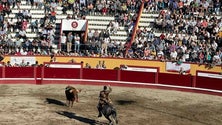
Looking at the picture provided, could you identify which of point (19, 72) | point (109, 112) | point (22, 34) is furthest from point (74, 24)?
point (109, 112)

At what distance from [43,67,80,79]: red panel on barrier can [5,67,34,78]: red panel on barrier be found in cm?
79

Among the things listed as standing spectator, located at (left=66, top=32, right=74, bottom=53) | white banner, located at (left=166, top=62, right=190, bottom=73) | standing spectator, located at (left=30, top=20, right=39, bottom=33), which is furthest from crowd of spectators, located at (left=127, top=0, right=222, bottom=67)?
standing spectator, located at (left=30, top=20, right=39, bottom=33)

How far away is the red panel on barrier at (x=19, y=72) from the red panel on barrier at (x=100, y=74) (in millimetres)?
2845

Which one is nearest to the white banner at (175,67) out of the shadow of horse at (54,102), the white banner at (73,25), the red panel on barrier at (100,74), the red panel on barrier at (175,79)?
the red panel on barrier at (175,79)

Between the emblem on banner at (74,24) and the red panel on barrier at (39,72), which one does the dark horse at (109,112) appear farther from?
the emblem on banner at (74,24)

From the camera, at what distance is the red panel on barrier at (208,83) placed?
25.7m

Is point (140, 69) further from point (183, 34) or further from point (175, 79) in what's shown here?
point (183, 34)

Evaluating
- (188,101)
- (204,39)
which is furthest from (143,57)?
(188,101)

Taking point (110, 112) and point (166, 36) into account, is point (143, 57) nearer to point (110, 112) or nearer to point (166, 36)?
point (166, 36)

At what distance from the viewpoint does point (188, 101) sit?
2375 cm

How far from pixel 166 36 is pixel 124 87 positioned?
5317 mm

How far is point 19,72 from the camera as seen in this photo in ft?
87.4

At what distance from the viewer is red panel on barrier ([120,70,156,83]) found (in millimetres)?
27031

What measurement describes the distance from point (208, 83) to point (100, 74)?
5.73m
